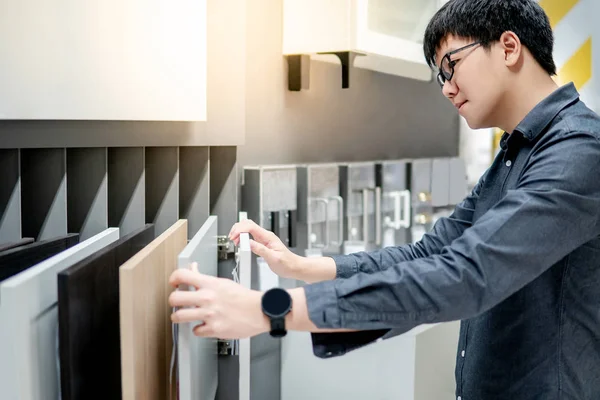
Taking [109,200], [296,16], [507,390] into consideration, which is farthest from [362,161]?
[507,390]

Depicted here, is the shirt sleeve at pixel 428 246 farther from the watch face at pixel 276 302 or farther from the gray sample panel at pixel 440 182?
the gray sample panel at pixel 440 182

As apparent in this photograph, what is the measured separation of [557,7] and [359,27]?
1161mm

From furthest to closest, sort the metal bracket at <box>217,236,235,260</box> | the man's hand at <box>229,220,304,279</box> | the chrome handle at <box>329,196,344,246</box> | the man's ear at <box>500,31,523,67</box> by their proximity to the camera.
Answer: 1. the chrome handle at <box>329,196,344,246</box>
2. the metal bracket at <box>217,236,235,260</box>
3. the man's hand at <box>229,220,304,279</box>
4. the man's ear at <box>500,31,523,67</box>

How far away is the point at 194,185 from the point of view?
68.2 inches

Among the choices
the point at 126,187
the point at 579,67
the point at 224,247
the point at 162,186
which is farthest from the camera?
the point at 579,67

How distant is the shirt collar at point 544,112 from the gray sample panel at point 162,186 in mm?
784

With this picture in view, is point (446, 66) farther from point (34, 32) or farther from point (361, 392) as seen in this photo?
point (361, 392)

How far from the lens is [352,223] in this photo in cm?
247

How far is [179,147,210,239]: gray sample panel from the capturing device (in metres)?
1.72

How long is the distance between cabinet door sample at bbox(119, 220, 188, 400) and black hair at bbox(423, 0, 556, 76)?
59 centimetres

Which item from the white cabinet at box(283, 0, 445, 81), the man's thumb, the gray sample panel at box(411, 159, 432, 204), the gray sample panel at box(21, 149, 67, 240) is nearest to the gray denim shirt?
the man's thumb

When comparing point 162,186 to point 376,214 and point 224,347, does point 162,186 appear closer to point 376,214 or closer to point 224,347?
point 224,347

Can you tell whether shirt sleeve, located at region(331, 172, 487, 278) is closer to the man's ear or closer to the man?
the man

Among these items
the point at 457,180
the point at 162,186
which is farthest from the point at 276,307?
the point at 457,180
